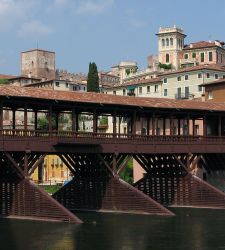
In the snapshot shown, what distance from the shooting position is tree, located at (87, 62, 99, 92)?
11331 centimetres

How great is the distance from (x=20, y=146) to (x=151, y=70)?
330 ft

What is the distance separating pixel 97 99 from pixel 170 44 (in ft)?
371

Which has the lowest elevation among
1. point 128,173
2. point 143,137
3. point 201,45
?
point 128,173

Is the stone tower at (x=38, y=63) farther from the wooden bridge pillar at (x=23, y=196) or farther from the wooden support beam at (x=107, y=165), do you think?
the wooden bridge pillar at (x=23, y=196)

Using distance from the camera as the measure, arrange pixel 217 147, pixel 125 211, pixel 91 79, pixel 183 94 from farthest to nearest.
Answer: pixel 91 79
pixel 183 94
pixel 217 147
pixel 125 211


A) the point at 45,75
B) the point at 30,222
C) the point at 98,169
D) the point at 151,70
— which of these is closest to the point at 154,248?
the point at 30,222

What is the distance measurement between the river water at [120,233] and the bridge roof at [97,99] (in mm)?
8027

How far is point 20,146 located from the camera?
3872cm

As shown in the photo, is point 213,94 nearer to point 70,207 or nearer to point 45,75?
point 70,207

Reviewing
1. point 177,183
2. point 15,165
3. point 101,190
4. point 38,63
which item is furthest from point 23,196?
point 38,63

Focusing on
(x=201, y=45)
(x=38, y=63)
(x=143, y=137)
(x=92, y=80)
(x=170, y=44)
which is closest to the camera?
(x=143, y=137)

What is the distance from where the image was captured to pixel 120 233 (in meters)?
35.2

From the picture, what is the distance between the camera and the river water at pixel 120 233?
102ft

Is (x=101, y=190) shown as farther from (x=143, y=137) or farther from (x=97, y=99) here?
(x=97, y=99)
